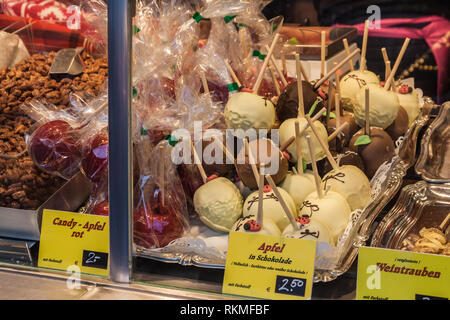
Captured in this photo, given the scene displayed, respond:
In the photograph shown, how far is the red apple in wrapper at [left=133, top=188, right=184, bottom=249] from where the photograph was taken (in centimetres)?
113

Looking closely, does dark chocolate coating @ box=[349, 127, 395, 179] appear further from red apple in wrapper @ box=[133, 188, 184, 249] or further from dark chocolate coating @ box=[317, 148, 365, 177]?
red apple in wrapper @ box=[133, 188, 184, 249]

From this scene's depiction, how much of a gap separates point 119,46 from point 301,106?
0.46 metres

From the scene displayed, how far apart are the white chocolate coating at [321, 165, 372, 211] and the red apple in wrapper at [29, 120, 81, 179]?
591 millimetres

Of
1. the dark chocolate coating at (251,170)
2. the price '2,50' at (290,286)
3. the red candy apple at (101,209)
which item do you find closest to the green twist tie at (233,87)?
the dark chocolate coating at (251,170)

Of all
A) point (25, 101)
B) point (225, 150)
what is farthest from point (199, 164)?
point (25, 101)

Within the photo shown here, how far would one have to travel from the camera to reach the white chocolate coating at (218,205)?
44.9 inches

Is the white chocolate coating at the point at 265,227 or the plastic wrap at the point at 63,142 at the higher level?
the plastic wrap at the point at 63,142

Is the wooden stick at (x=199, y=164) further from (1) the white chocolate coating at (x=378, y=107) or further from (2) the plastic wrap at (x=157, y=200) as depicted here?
(1) the white chocolate coating at (x=378, y=107)

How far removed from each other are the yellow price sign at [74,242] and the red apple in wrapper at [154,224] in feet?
0.27

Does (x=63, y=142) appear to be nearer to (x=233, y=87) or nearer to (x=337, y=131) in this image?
(x=233, y=87)

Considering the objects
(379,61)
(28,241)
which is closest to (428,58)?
(379,61)

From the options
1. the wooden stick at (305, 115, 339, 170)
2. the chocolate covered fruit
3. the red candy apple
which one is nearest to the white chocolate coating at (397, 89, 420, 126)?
the wooden stick at (305, 115, 339, 170)

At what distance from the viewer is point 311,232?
1.00m

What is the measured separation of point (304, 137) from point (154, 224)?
1.29 feet
